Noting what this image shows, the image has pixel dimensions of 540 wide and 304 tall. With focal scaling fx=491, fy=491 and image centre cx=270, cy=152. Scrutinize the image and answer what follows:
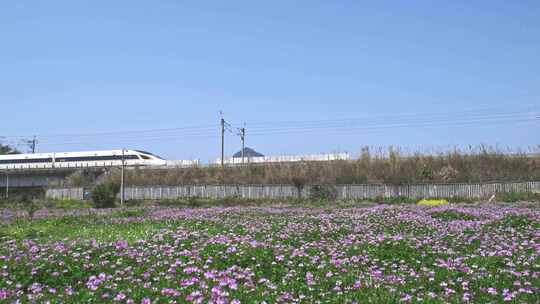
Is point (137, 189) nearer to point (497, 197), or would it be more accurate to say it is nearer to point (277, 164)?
point (277, 164)

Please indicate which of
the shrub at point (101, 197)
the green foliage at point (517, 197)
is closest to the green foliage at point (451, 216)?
the green foliage at point (517, 197)

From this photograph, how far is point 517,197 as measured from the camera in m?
33.0

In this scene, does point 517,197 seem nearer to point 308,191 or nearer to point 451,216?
point 308,191

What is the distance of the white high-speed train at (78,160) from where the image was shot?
243 ft

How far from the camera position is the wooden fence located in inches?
1517

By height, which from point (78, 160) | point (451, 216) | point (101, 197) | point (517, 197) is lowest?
point (451, 216)

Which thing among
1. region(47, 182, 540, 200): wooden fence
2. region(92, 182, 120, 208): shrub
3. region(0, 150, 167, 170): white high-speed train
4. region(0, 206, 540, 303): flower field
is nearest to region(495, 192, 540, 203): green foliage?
region(47, 182, 540, 200): wooden fence

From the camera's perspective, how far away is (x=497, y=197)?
34031 mm

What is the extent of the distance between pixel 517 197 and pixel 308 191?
17072 mm

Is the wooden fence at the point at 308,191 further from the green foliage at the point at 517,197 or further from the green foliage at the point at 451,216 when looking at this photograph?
the green foliage at the point at 451,216

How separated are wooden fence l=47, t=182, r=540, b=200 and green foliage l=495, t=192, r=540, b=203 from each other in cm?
242

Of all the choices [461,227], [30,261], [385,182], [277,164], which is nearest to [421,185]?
[385,182]

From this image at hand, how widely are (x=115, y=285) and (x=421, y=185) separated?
3687 cm

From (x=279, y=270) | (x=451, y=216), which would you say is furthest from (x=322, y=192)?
(x=279, y=270)
